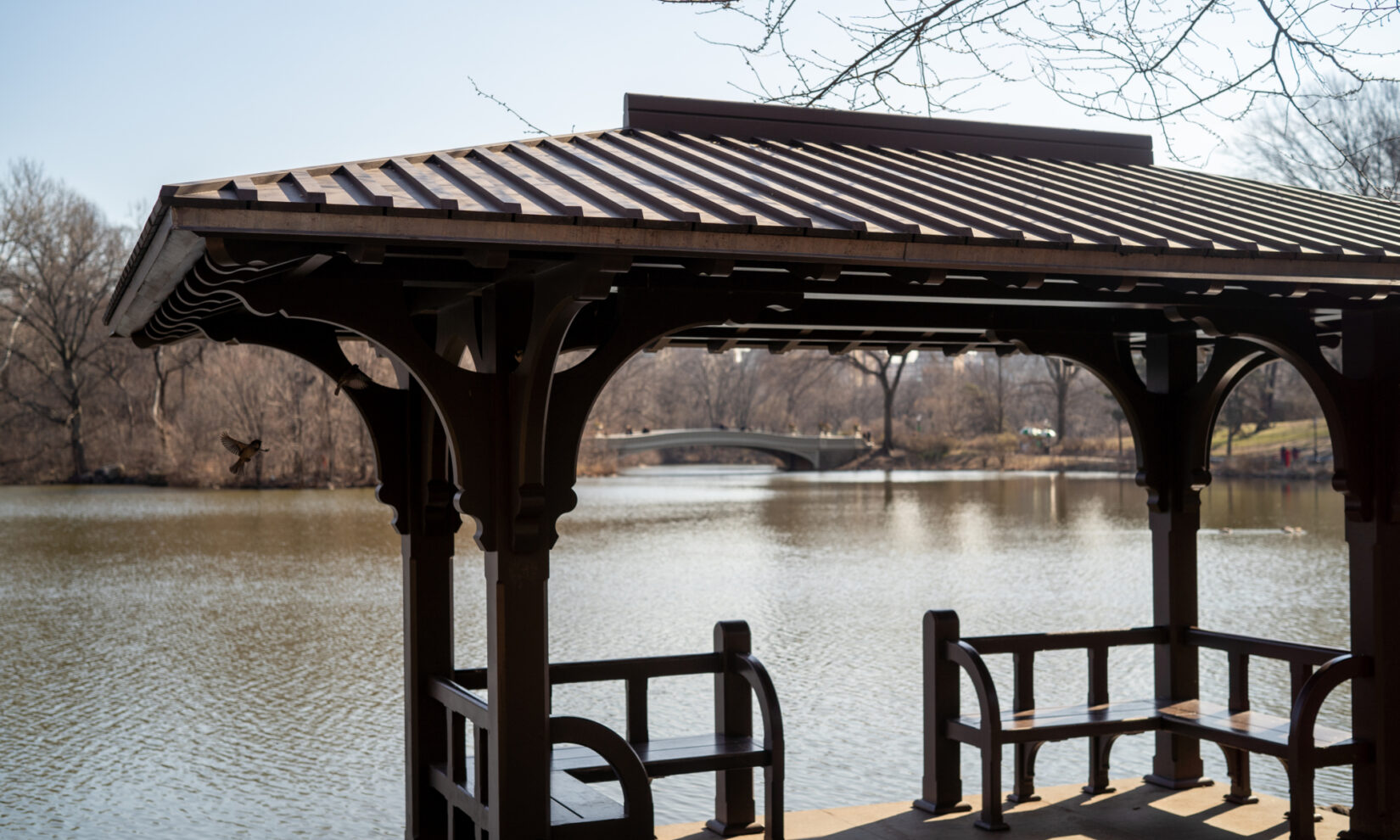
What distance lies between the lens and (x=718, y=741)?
5.78 metres

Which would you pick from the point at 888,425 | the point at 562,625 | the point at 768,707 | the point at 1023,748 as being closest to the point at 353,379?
the point at 768,707

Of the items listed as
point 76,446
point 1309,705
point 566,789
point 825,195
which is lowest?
point 566,789

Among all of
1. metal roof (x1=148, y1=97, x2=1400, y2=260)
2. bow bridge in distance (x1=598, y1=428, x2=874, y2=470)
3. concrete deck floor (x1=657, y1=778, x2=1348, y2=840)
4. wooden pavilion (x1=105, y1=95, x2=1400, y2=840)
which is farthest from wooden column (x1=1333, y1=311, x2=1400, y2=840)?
bow bridge in distance (x1=598, y1=428, x2=874, y2=470)

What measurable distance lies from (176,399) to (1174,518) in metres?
44.3

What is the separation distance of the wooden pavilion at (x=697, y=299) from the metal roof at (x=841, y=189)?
18 millimetres

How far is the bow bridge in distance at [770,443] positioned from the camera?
48906 mm

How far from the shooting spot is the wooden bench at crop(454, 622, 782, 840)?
526 cm

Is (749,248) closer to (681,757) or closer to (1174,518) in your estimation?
(681,757)

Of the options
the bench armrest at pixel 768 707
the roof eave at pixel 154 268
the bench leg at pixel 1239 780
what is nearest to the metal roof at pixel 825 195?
the roof eave at pixel 154 268

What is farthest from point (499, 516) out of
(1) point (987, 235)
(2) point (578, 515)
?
(2) point (578, 515)

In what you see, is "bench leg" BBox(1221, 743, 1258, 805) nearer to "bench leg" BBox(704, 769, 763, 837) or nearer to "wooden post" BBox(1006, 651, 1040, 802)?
"wooden post" BBox(1006, 651, 1040, 802)

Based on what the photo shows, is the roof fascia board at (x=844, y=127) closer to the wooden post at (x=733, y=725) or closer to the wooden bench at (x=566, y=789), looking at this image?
the wooden post at (x=733, y=725)

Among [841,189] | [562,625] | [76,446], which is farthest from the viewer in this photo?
[76,446]

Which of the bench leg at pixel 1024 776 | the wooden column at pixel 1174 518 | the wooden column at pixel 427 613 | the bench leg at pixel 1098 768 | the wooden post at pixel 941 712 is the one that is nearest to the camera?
the wooden column at pixel 427 613
